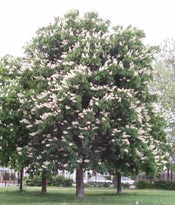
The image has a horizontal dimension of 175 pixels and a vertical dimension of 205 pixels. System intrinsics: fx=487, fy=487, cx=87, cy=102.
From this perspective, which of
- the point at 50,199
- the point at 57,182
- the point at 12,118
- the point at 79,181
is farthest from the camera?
the point at 57,182

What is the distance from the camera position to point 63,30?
23.6 m

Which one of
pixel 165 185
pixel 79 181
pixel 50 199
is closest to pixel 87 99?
pixel 79 181

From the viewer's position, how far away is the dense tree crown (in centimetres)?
2112

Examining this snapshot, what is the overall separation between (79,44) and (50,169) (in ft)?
19.3

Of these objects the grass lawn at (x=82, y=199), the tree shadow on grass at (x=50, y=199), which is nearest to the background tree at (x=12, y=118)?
the tree shadow on grass at (x=50, y=199)

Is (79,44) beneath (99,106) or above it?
above

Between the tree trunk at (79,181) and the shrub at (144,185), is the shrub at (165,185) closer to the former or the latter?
the shrub at (144,185)

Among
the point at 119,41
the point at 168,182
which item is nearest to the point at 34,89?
the point at 119,41

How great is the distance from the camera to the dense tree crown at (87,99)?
69.3 feet

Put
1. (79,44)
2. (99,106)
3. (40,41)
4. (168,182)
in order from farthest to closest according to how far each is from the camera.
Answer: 1. (168,182)
2. (40,41)
3. (79,44)
4. (99,106)

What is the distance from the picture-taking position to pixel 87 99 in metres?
21.9

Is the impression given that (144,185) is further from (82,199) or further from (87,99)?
(87,99)

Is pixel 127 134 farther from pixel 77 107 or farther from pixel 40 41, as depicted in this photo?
pixel 40 41

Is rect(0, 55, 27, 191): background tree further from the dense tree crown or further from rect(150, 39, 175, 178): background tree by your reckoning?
rect(150, 39, 175, 178): background tree
